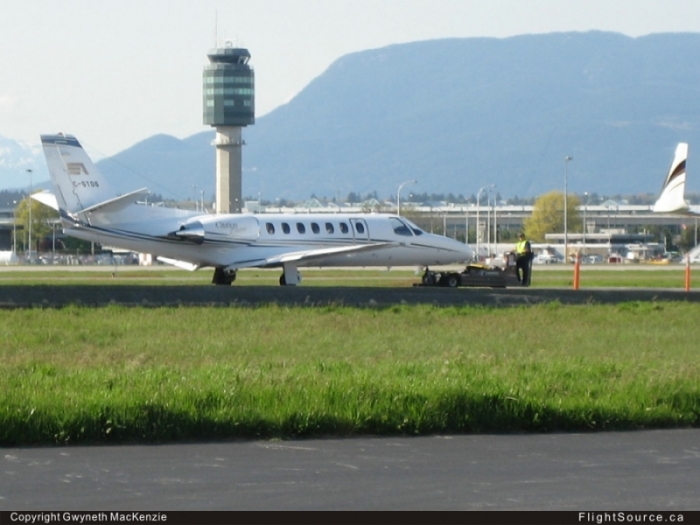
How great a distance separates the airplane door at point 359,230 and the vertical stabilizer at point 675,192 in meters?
15.6

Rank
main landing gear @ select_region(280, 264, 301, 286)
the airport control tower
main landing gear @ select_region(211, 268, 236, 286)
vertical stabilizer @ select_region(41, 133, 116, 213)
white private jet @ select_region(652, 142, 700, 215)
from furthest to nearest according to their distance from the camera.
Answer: the airport control tower → white private jet @ select_region(652, 142, 700, 215) → main landing gear @ select_region(211, 268, 236, 286) → vertical stabilizer @ select_region(41, 133, 116, 213) → main landing gear @ select_region(280, 264, 301, 286)

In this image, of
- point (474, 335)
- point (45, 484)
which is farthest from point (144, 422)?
point (474, 335)

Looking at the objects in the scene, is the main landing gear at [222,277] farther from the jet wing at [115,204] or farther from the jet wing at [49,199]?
the jet wing at [49,199]

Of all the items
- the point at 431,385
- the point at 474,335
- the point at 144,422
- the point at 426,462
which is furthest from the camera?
the point at 474,335

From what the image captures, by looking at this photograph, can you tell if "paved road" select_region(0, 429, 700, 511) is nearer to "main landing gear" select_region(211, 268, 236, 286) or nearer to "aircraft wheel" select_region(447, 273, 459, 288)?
"aircraft wheel" select_region(447, 273, 459, 288)

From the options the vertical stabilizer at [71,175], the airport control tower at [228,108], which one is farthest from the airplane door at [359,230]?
the airport control tower at [228,108]

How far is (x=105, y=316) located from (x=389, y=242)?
1863cm

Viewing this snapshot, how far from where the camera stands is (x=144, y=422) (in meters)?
11.2

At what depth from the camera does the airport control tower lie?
17588cm

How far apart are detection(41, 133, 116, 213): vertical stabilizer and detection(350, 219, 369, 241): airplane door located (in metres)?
8.04

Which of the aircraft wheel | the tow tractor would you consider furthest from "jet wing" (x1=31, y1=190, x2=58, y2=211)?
the aircraft wheel

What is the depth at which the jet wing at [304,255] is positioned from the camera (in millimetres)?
38469

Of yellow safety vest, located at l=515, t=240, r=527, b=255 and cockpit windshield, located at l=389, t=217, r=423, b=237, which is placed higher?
cockpit windshield, located at l=389, t=217, r=423, b=237
